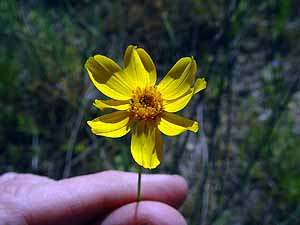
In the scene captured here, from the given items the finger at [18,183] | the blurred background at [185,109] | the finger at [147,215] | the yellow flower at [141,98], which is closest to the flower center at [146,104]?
the yellow flower at [141,98]

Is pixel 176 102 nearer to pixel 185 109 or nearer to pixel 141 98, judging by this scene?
pixel 141 98

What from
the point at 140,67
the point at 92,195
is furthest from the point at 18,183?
the point at 140,67

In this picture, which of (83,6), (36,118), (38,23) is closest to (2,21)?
(38,23)

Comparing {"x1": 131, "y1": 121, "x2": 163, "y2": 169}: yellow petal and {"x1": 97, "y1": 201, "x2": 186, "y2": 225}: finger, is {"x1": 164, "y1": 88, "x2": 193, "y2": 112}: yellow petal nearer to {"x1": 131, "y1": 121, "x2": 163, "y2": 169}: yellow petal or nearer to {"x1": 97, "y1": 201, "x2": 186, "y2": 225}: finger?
{"x1": 131, "y1": 121, "x2": 163, "y2": 169}: yellow petal

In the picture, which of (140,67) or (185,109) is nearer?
(140,67)

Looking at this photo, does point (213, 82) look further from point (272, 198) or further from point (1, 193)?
point (1, 193)

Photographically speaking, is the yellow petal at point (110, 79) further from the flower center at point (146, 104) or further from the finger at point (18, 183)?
the finger at point (18, 183)

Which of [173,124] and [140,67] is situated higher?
[140,67]
